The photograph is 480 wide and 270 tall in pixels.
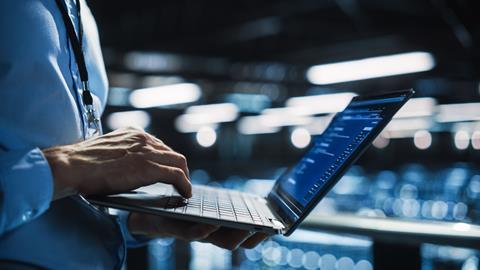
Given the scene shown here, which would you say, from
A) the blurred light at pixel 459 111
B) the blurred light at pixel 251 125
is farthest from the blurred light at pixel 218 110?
the blurred light at pixel 459 111

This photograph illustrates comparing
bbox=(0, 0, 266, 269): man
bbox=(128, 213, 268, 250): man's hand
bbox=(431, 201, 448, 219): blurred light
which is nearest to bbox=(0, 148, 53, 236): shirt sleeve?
bbox=(0, 0, 266, 269): man

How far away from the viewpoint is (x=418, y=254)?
1.30 m

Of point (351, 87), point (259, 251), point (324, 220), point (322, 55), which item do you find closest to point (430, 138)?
point (351, 87)

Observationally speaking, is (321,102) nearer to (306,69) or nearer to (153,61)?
(306,69)

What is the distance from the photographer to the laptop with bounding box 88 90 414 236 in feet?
2.84

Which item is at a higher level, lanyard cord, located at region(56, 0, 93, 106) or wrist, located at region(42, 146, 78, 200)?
lanyard cord, located at region(56, 0, 93, 106)

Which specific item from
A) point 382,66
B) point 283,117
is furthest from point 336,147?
point 283,117

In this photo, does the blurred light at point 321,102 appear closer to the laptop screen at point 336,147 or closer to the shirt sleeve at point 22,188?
the laptop screen at point 336,147

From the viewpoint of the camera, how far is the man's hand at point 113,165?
762mm

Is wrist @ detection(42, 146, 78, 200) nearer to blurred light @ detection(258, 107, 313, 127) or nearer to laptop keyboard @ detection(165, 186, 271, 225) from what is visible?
laptop keyboard @ detection(165, 186, 271, 225)

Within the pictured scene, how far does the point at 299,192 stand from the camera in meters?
1.14

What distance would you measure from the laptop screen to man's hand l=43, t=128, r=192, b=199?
0.90ft

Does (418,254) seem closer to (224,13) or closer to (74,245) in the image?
(74,245)

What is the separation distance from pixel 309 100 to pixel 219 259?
959 centimetres
